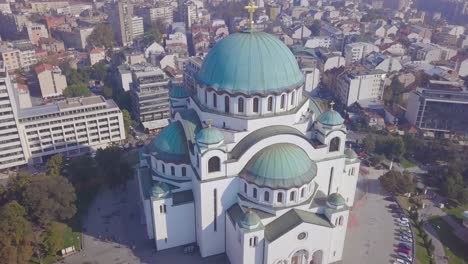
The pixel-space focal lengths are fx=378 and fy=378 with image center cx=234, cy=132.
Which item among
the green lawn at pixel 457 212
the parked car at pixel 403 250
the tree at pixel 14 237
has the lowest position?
the green lawn at pixel 457 212

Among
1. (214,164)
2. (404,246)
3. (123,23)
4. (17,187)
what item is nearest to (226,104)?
(214,164)

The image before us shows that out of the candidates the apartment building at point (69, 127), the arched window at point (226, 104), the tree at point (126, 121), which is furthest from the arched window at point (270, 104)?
the tree at point (126, 121)

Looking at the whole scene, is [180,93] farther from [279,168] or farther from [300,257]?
[300,257]

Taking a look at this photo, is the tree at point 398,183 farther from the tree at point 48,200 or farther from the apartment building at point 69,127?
the apartment building at point 69,127

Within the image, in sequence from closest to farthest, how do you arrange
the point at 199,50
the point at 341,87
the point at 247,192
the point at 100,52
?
the point at 247,192, the point at 341,87, the point at 100,52, the point at 199,50

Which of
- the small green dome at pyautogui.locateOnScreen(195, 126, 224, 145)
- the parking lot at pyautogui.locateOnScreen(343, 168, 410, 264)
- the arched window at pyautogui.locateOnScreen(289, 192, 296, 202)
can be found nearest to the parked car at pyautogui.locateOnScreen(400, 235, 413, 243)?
the parking lot at pyautogui.locateOnScreen(343, 168, 410, 264)

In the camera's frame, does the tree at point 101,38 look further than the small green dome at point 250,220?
Yes

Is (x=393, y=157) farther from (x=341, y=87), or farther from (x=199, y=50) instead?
(x=199, y=50)

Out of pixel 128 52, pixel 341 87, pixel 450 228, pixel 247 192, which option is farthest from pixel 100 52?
pixel 450 228
